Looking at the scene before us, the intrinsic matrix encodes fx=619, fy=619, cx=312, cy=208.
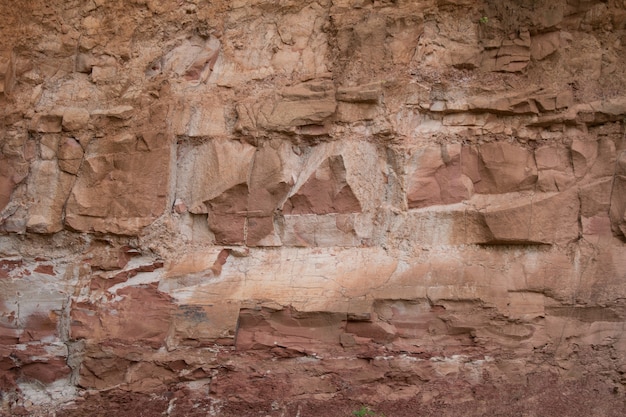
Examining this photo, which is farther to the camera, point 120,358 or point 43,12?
point 43,12

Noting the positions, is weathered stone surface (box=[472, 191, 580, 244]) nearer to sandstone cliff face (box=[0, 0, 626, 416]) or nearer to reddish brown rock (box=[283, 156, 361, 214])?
Answer: sandstone cliff face (box=[0, 0, 626, 416])

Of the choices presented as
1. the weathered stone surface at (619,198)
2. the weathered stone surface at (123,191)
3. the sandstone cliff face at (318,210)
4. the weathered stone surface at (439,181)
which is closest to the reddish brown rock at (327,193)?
the sandstone cliff face at (318,210)

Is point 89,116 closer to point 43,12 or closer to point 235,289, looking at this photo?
point 43,12

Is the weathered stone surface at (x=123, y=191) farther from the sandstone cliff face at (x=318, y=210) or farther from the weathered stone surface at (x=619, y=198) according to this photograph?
the weathered stone surface at (x=619, y=198)

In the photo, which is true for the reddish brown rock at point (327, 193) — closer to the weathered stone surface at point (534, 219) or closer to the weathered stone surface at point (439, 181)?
the weathered stone surface at point (439, 181)

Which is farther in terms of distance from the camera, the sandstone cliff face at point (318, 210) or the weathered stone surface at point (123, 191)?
the weathered stone surface at point (123, 191)

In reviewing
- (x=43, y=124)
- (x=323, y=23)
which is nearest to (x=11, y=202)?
(x=43, y=124)

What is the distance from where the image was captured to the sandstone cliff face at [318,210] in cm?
389

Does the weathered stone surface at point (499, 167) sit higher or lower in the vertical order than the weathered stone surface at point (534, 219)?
higher

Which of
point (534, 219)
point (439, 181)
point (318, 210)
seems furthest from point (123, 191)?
point (534, 219)

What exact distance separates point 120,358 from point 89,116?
1.62m

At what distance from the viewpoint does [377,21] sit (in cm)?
408

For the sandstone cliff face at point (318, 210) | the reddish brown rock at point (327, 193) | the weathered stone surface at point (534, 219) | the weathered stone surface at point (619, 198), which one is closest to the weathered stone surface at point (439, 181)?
the sandstone cliff face at point (318, 210)

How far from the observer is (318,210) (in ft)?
13.2
